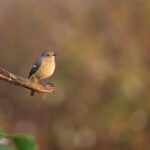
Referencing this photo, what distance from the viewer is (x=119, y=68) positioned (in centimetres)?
1122

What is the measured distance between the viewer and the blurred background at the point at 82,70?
10.3m

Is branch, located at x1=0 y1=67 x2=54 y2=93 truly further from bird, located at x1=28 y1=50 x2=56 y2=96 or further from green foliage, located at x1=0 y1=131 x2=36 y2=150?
bird, located at x1=28 y1=50 x2=56 y2=96

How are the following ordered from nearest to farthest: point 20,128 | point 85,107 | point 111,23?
point 20,128, point 85,107, point 111,23

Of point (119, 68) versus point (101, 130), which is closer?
point (101, 130)

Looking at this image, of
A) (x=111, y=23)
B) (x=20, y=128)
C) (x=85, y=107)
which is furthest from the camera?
(x=111, y=23)

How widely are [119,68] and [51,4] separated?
4.53 feet

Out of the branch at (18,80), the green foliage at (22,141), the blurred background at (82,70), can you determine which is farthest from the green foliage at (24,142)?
the blurred background at (82,70)

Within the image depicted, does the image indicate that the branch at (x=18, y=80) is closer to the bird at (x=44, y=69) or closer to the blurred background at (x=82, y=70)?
the bird at (x=44, y=69)

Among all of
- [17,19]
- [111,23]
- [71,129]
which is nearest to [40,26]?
[17,19]

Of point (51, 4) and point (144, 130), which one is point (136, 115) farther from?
point (51, 4)

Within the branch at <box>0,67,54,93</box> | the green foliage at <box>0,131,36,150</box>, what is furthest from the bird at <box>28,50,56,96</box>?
the green foliage at <box>0,131,36,150</box>

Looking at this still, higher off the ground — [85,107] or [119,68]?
[119,68]

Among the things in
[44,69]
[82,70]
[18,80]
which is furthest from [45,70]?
[82,70]

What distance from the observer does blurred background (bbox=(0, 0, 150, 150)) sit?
10273mm
